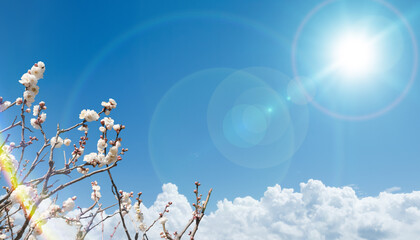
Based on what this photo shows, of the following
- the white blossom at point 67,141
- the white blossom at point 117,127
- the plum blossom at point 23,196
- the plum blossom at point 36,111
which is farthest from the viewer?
the white blossom at point 67,141

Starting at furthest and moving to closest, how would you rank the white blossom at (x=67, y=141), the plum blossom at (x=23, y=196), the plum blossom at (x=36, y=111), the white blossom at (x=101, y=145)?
the white blossom at (x=67, y=141), the plum blossom at (x=36, y=111), the white blossom at (x=101, y=145), the plum blossom at (x=23, y=196)

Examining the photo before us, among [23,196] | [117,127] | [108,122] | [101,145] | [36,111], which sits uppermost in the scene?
[36,111]

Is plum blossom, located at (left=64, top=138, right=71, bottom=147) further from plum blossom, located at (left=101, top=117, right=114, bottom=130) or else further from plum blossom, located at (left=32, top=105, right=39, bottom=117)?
plum blossom, located at (left=101, top=117, right=114, bottom=130)

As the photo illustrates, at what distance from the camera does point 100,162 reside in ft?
15.0

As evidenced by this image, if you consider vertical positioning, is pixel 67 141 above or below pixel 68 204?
above

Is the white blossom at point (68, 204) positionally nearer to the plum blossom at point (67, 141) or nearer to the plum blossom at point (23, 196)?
the plum blossom at point (23, 196)

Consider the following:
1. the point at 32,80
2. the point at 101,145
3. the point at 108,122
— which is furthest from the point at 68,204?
the point at 32,80

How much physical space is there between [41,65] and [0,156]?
7.13 feet

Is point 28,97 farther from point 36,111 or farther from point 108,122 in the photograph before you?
point 108,122

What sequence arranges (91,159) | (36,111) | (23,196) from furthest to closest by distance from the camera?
1. (36,111)
2. (91,159)
3. (23,196)

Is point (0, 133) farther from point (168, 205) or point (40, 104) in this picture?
point (168, 205)

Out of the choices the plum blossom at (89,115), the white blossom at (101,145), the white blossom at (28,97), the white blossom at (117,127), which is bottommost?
the white blossom at (101,145)

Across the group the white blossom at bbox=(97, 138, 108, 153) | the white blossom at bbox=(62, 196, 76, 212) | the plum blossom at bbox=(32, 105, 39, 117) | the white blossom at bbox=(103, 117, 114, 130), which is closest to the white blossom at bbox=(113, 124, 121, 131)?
the white blossom at bbox=(103, 117, 114, 130)

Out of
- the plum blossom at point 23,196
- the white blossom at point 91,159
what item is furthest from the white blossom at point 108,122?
the plum blossom at point 23,196
